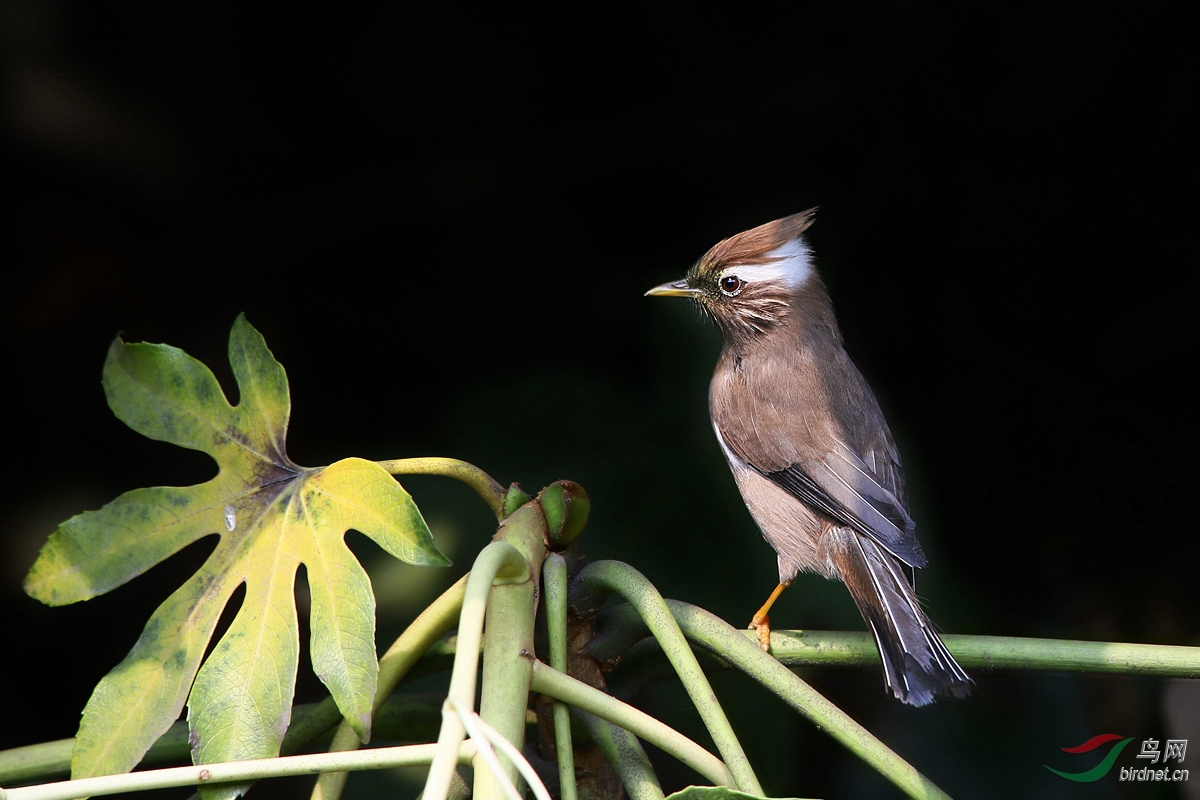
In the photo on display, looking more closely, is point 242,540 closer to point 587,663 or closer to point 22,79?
point 587,663

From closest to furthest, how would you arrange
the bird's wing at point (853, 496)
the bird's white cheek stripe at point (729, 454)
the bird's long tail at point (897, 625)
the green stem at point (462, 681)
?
the green stem at point (462, 681) → the bird's long tail at point (897, 625) → the bird's wing at point (853, 496) → the bird's white cheek stripe at point (729, 454)

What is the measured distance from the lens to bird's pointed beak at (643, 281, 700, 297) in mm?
2379

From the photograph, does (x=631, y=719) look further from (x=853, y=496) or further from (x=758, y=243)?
(x=758, y=243)

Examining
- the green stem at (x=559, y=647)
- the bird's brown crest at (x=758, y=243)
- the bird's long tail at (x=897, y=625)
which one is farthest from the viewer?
the bird's brown crest at (x=758, y=243)

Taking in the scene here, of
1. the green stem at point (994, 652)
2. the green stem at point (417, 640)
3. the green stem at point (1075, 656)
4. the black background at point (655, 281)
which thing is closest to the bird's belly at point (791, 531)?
the black background at point (655, 281)

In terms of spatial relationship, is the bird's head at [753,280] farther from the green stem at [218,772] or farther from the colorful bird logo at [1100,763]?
the green stem at [218,772]

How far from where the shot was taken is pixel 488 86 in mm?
2658

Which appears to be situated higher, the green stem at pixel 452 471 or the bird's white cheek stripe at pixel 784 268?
the bird's white cheek stripe at pixel 784 268

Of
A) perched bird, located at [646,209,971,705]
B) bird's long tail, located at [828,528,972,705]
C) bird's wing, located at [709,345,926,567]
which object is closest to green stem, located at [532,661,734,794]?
bird's long tail, located at [828,528,972,705]

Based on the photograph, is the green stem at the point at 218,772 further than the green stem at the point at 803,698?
No

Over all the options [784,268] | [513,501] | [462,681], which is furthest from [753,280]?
[462,681]

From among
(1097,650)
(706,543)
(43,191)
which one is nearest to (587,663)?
(1097,650)

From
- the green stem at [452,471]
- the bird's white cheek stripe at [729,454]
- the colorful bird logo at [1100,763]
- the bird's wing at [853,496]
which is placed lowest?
the colorful bird logo at [1100,763]

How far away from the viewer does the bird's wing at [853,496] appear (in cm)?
203
